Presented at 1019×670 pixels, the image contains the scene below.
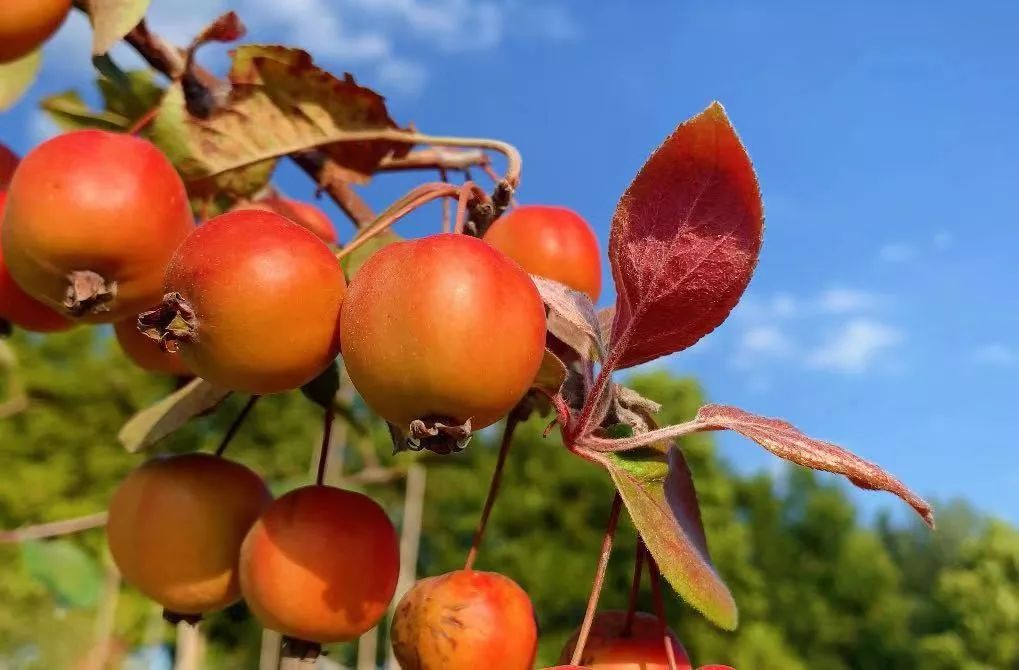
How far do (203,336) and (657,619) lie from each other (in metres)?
0.30

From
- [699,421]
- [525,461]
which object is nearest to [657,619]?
[699,421]

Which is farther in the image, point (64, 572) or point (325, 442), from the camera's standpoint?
point (64, 572)

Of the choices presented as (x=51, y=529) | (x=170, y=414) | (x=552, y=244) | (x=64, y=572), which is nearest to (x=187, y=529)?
(x=170, y=414)

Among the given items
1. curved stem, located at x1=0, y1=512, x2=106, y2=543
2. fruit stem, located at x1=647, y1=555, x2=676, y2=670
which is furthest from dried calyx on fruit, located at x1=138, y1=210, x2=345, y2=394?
curved stem, located at x1=0, y1=512, x2=106, y2=543

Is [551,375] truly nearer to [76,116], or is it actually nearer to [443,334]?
[443,334]

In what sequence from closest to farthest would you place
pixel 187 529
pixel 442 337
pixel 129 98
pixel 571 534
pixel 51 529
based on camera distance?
1. pixel 442 337
2. pixel 187 529
3. pixel 129 98
4. pixel 51 529
5. pixel 571 534

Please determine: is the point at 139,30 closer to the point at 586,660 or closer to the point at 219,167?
the point at 219,167

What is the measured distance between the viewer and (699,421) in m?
0.42

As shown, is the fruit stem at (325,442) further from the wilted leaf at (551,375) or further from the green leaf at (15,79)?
the green leaf at (15,79)

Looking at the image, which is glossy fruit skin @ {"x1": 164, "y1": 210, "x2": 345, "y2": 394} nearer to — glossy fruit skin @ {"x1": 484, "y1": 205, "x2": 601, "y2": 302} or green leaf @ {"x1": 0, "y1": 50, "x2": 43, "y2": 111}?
glossy fruit skin @ {"x1": 484, "y1": 205, "x2": 601, "y2": 302}

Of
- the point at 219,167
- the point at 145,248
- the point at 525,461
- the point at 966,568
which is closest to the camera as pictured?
the point at 145,248

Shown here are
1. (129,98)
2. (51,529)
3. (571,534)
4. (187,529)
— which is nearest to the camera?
(187,529)

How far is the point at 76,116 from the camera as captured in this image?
708 mm

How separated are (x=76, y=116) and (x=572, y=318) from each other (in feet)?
1.60
